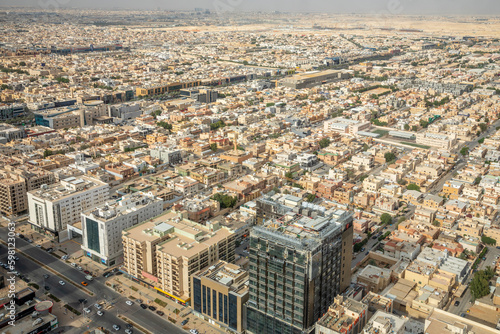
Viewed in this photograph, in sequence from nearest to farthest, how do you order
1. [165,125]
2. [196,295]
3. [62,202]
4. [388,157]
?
[196,295]
[62,202]
[388,157]
[165,125]

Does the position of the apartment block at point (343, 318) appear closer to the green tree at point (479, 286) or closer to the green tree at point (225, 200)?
the green tree at point (479, 286)

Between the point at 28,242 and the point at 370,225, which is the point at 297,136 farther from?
the point at 28,242

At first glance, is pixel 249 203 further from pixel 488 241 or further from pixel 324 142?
pixel 324 142

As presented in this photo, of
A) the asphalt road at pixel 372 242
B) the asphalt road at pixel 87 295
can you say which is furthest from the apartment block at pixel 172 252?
the asphalt road at pixel 372 242

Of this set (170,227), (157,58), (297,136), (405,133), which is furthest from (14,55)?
(170,227)

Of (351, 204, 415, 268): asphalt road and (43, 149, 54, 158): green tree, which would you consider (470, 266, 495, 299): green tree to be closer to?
(351, 204, 415, 268): asphalt road

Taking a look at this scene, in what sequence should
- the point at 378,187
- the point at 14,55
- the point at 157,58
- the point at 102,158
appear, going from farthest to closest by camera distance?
the point at 157,58 → the point at 14,55 → the point at 102,158 → the point at 378,187

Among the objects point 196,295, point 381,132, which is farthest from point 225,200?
point 381,132
